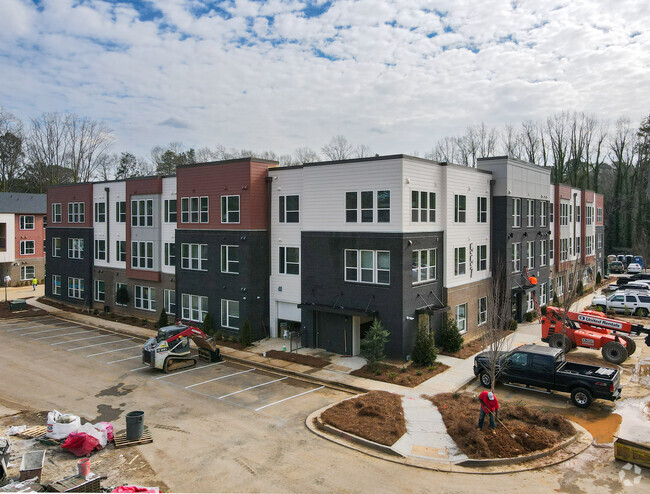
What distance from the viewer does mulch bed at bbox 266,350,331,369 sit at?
22766 mm

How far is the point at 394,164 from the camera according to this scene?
2275 cm

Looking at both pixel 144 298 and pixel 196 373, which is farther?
pixel 144 298

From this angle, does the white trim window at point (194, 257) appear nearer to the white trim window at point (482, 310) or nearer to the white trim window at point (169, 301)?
the white trim window at point (169, 301)

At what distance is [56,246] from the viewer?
42.4 meters

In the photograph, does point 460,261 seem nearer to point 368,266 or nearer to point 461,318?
point 461,318

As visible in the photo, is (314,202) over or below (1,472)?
over

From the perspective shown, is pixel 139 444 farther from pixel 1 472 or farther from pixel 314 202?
pixel 314 202

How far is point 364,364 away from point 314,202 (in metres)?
8.74

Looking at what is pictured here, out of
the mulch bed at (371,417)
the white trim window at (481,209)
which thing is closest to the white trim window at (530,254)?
the white trim window at (481,209)

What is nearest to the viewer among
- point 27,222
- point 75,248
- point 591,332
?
point 591,332

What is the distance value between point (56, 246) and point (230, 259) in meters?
22.8

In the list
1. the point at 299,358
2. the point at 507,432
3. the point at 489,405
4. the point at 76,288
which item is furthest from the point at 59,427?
the point at 76,288

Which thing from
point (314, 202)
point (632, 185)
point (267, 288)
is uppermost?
point (632, 185)

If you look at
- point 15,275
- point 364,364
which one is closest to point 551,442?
point 364,364
